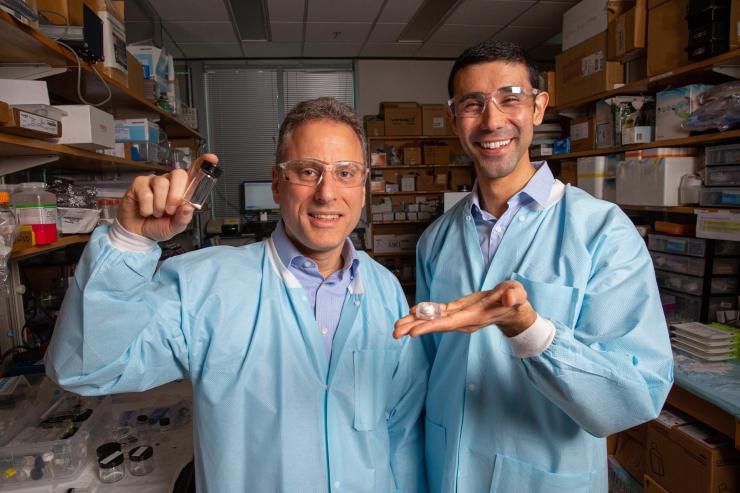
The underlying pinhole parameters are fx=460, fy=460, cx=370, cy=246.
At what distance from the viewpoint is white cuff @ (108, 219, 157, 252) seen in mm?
839

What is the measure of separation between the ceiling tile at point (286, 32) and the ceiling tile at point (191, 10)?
0.52 metres

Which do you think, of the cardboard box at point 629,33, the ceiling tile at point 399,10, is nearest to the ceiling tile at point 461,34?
the ceiling tile at point 399,10

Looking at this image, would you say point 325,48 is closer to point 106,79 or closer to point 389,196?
point 389,196

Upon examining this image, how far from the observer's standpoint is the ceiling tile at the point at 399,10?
433 cm

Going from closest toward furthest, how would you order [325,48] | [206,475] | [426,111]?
1. [206,475]
2. [325,48]
3. [426,111]

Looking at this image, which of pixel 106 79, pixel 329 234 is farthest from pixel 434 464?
pixel 106 79

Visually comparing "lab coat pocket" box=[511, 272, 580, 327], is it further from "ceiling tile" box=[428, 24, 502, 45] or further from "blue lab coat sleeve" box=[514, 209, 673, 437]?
"ceiling tile" box=[428, 24, 502, 45]

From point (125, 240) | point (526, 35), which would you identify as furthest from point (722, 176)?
point (526, 35)

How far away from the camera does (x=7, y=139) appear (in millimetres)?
1415

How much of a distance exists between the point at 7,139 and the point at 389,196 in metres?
5.12

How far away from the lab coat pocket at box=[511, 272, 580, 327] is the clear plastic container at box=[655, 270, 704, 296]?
77.1 inches

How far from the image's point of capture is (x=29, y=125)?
1494 millimetres

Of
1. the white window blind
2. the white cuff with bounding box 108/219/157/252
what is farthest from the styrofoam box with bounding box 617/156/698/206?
the white window blind

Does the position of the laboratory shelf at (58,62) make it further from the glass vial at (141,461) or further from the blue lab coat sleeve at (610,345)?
the blue lab coat sleeve at (610,345)
